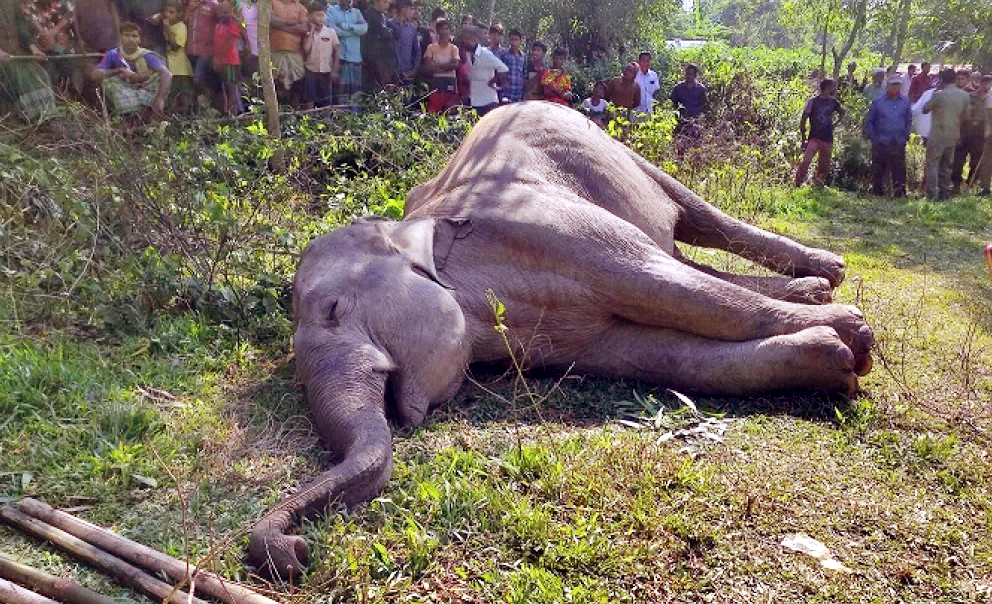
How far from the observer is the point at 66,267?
5508mm

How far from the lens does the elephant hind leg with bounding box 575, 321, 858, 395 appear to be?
454cm

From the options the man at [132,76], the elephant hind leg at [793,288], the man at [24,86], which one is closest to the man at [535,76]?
the man at [132,76]

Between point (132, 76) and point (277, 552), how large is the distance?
6.78 meters

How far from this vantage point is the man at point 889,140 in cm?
1345

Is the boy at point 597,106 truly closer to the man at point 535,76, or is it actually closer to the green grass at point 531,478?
the man at point 535,76

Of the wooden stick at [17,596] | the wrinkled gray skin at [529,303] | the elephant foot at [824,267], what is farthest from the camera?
the elephant foot at [824,267]

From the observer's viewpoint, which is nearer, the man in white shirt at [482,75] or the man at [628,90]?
the man in white shirt at [482,75]

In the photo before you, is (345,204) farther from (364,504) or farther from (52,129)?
(364,504)

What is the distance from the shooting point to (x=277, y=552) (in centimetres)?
302

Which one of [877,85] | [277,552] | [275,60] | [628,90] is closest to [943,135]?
[877,85]

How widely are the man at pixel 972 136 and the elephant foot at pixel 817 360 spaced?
1128 centimetres

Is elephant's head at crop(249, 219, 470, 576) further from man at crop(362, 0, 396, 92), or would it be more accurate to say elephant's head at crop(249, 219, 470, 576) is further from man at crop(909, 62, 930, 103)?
man at crop(909, 62, 930, 103)

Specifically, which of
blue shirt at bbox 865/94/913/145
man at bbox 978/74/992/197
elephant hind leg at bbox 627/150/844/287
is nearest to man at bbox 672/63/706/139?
blue shirt at bbox 865/94/913/145

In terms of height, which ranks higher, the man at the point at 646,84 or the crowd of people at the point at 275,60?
the crowd of people at the point at 275,60
